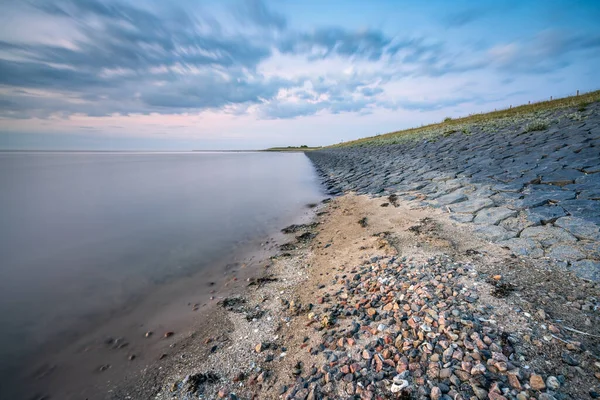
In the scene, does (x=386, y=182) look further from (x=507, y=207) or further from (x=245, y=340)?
(x=245, y=340)

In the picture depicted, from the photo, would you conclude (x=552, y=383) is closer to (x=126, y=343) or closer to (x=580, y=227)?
(x=580, y=227)

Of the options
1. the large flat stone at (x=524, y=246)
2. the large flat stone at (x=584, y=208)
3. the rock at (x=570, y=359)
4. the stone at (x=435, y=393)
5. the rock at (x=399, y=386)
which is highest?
the large flat stone at (x=584, y=208)

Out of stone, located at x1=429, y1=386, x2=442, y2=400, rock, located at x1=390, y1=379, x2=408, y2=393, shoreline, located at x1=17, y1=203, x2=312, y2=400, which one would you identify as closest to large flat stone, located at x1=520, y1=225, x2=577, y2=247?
stone, located at x1=429, y1=386, x2=442, y2=400

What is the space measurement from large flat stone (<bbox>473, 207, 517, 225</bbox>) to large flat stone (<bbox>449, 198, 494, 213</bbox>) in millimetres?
294

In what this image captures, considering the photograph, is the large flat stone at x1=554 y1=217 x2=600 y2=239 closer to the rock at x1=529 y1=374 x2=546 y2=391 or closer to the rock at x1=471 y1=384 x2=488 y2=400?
the rock at x1=529 y1=374 x2=546 y2=391

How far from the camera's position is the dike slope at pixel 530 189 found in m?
5.12

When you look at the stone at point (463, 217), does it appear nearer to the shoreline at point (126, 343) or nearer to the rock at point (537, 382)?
the rock at point (537, 382)

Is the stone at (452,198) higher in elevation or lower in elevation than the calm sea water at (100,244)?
higher

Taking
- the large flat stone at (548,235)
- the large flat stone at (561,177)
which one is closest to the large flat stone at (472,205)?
the large flat stone at (561,177)

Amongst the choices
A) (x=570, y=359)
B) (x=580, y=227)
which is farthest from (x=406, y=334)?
(x=580, y=227)

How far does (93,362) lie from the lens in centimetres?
441

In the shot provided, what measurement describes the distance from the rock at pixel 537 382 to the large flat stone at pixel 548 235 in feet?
12.2

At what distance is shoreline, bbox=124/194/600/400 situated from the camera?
9.17ft

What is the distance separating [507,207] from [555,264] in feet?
9.67
